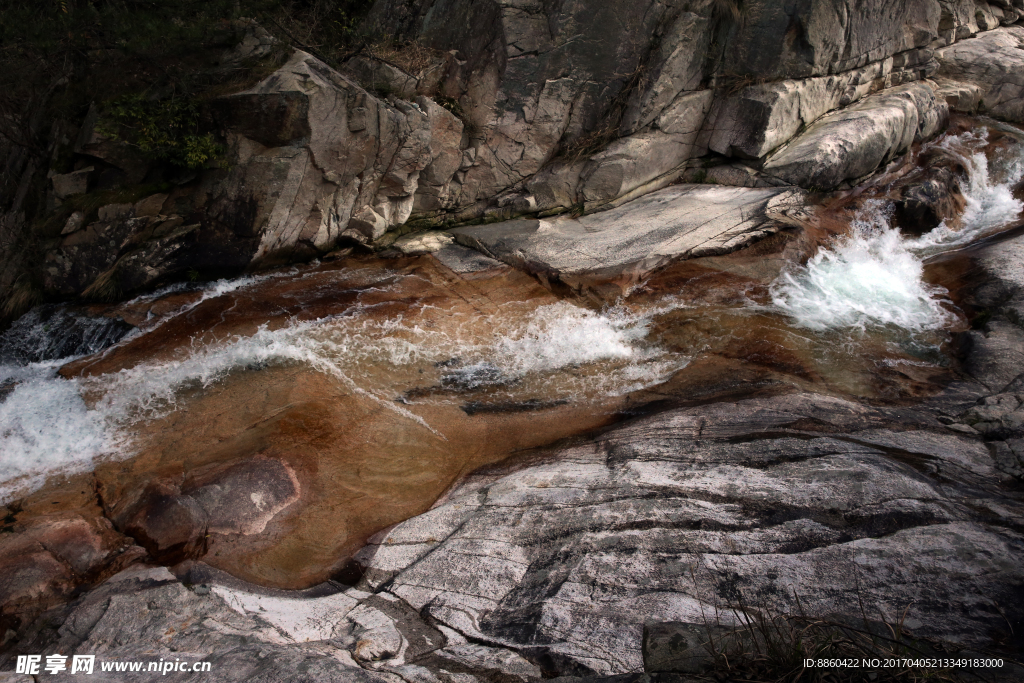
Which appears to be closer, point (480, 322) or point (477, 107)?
point (480, 322)

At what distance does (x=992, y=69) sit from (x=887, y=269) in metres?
6.65

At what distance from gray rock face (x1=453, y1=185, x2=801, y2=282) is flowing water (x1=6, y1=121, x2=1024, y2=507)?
0.36 metres

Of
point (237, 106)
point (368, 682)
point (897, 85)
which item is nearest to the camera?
point (368, 682)

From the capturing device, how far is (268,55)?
670cm

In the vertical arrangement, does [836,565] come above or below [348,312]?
above

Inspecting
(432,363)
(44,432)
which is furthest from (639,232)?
(44,432)

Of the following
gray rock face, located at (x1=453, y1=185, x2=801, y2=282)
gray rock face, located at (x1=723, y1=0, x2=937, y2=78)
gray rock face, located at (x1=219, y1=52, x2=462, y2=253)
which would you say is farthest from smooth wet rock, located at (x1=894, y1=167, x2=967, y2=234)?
gray rock face, located at (x1=219, y1=52, x2=462, y2=253)

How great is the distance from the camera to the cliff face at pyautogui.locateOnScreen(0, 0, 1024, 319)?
21.2 feet

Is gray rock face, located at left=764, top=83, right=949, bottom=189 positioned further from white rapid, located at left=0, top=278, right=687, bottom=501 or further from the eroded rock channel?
white rapid, located at left=0, top=278, right=687, bottom=501

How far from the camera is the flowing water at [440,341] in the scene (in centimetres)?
526

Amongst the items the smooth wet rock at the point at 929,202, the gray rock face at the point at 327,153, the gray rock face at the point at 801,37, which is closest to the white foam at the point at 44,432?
the gray rock face at the point at 327,153

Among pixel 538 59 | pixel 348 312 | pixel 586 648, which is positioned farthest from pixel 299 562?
pixel 538 59

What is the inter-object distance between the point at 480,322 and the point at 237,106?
144 inches

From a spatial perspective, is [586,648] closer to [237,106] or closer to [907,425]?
[907,425]
